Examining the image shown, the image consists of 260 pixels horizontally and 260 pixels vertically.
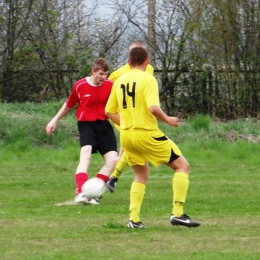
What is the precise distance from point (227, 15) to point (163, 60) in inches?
81.9

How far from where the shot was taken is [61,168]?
44.8ft

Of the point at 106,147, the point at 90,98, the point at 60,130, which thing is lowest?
the point at 60,130

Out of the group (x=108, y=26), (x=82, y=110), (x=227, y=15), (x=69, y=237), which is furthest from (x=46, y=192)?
(x=108, y=26)

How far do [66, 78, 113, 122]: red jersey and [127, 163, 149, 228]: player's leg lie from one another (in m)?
2.24

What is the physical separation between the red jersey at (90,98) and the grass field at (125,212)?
108cm

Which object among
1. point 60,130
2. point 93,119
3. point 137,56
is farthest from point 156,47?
point 137,56

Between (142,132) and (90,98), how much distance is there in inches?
97.0

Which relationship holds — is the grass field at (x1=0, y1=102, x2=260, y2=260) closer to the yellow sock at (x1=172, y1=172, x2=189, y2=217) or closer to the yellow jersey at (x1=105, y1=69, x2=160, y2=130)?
the yellow sock at (x1=172, y1=172, x2=189, y2=217)

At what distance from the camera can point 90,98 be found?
32.3 ft

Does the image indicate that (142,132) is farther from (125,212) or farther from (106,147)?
(106,147)

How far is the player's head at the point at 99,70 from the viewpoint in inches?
383

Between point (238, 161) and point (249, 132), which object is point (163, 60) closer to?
point (249, 132)

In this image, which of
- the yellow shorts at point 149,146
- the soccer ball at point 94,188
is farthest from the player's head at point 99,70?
the yellow shorts at point 149,146

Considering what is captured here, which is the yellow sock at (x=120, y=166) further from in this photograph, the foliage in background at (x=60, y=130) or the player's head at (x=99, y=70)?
the foliage in background at (x=60, y=130)
